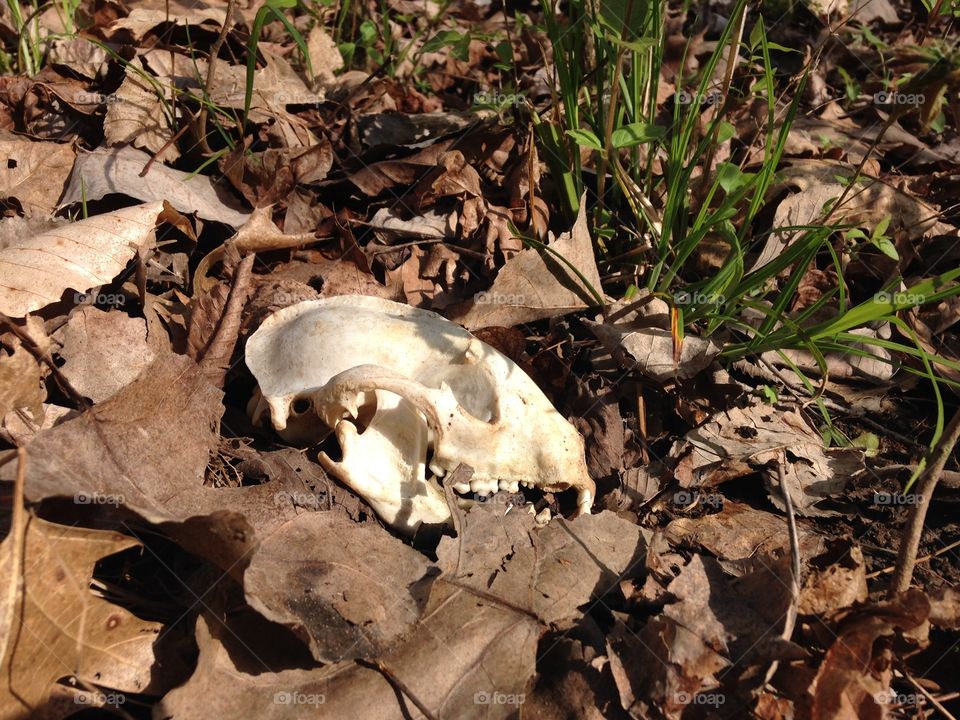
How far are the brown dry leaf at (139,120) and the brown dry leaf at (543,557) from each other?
232 centimetres

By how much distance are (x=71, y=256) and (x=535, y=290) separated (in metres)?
1.78

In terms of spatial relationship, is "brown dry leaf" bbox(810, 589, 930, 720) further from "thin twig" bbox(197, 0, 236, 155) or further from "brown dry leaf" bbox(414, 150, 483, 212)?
"thin twig" bbox(197, 0, 236, 155)

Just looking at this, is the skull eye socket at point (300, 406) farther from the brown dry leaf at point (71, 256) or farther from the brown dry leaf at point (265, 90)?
the brown dry leaf at point (265, 90)

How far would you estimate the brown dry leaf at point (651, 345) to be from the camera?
284 cm

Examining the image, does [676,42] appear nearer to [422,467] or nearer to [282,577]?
[422,467]

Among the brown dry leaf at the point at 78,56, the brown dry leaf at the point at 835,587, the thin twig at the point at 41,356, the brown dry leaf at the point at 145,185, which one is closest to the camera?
the brown dry leaf at the point at 835,587

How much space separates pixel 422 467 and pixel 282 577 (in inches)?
24.4

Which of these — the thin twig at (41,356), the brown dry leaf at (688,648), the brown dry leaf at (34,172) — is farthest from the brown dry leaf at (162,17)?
the brown dry leaf at (688,648)

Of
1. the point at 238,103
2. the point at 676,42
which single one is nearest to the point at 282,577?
the point at 238,103

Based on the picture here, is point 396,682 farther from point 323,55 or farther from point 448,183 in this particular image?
point 323,55

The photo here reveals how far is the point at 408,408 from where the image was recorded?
2523mm

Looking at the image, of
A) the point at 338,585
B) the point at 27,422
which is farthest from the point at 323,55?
the point at 338,585

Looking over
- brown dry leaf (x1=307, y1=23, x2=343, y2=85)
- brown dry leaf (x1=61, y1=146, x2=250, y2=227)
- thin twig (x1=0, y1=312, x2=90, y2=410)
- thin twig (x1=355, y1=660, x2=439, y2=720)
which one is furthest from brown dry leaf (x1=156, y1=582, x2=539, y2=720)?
brown dry leaf (x1=307, y1=23, x2=343, y2=85)

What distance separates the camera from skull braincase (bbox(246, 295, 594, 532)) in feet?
7.94
